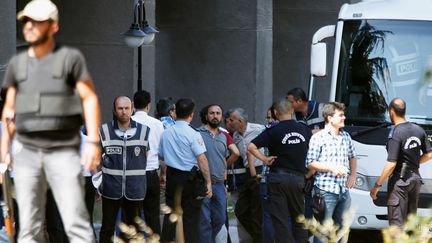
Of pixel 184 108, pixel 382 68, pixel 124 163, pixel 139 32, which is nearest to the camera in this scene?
pixel 124 163

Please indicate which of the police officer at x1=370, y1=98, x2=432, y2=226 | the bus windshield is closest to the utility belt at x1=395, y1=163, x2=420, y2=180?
the police officer at x1=370, y1=98, x2=432, y2=226

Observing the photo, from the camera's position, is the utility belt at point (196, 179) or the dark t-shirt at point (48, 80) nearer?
the dark t-shirt at point (48, 80)

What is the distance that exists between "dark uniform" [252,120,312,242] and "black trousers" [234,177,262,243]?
1.01m

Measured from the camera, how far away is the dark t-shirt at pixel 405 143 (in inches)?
513

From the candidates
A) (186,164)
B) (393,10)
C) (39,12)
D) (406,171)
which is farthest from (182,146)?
(39,12)

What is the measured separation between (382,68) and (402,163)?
7.91ft

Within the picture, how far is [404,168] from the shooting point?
43.2 ft

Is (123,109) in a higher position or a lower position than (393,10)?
lower

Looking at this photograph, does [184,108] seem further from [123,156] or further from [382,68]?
[382,68]

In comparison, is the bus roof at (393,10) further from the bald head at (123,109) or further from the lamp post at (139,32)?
the lamp post at (139,32)

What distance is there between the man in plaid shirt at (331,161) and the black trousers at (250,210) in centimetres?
133

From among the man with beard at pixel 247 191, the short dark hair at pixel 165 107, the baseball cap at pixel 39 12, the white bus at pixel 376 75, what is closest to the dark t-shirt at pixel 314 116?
the white bus at pixel 376 75

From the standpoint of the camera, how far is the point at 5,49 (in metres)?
16.8

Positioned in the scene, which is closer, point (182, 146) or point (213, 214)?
point (182, 146)
